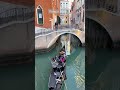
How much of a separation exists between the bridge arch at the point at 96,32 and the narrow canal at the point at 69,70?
53cm

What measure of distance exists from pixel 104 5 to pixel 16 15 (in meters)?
2.70

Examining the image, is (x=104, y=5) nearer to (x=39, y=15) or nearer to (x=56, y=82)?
(x=39, y=15)

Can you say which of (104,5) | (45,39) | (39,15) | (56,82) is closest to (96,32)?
(104,5)

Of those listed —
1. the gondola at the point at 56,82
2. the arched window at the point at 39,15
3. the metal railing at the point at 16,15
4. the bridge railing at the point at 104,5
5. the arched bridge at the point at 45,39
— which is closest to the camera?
the gondola at the point at 56,82

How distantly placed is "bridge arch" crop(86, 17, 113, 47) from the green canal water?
1.75 feet

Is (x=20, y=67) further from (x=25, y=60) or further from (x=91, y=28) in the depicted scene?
(x=91, y=28)

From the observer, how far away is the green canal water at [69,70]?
16.7 feet

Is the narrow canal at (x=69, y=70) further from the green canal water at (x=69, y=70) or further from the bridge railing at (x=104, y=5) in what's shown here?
the bridge railing at (x=104, y=5)

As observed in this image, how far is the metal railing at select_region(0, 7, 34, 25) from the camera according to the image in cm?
657

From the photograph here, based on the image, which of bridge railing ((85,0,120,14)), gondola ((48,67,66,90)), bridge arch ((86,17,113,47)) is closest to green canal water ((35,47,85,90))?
gondola ((48,67,66,90))

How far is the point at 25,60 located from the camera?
6.98m

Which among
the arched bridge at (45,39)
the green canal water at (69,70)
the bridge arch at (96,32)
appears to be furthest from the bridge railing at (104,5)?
the green canal water at (69,70)

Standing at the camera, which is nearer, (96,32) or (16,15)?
(16,15)

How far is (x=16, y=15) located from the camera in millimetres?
6883
